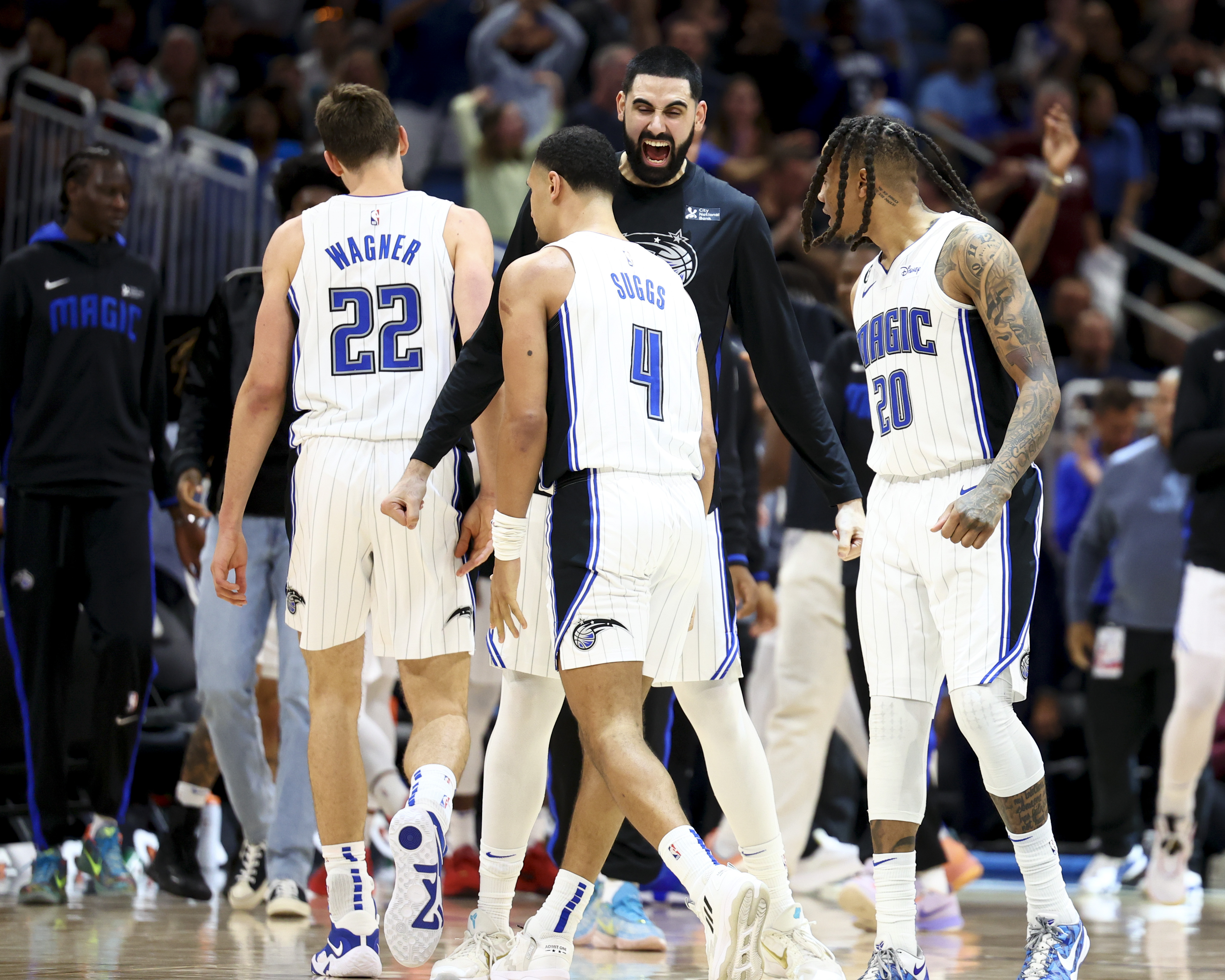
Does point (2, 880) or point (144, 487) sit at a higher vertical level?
point (144, 487)

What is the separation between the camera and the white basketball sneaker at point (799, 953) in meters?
3.79

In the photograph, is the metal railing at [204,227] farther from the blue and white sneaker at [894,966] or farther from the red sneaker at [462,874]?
the blue and white sneaker at [894,966]

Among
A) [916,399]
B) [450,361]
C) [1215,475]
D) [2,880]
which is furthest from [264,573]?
[1215,475]

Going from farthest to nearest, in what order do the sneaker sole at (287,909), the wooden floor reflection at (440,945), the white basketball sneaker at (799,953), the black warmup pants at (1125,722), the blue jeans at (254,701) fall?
the black warmup pants at (1125,722)
the blue jeans at (254,701)
the sneaker sole at (287,909)
the wooden floor reflection at (440,945)
the white basketball sneaker at (799,953)

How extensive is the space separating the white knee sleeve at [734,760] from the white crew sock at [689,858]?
1.68ft

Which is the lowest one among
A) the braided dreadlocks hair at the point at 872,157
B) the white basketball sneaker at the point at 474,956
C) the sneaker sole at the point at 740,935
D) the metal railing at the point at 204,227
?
the white basketball sneaker at the point at 474,956

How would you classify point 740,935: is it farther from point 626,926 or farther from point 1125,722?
point 1125,722

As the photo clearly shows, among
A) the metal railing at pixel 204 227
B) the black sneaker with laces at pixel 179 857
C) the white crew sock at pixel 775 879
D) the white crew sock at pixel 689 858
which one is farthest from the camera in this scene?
the metal railing at pixel 204 227

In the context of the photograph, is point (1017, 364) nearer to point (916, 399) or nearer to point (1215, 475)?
point (916, 399)

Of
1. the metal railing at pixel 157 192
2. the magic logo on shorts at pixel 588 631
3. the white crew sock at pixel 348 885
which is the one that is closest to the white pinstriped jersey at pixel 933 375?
the magic logo on shorts at pixel 588 631

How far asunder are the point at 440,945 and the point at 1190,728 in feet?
11.9

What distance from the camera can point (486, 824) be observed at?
4.05 metres

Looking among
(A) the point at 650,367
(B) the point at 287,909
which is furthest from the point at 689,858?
(B) the point at 287,909

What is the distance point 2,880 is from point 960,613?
179 inches
